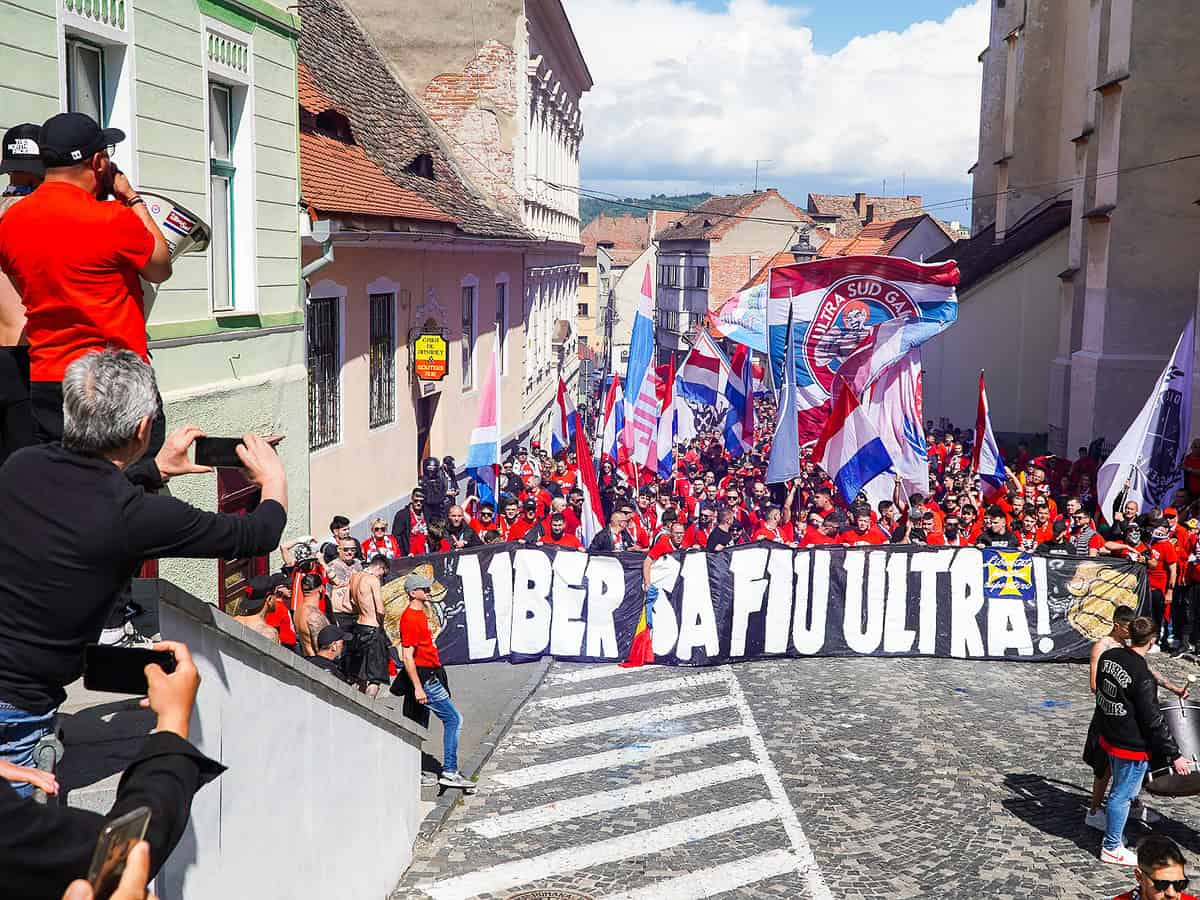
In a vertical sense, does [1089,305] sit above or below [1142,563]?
above

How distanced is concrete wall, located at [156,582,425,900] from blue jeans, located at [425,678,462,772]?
157 centimetres

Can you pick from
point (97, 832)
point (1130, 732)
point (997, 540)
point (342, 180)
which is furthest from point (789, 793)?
point (342, 180)

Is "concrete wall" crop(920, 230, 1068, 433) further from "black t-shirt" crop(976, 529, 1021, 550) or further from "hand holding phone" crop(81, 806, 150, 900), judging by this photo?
"hand holding phone" crop(81, 806, 150, 900)

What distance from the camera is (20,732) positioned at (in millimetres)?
3543

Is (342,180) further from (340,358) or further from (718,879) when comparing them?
(718,879)

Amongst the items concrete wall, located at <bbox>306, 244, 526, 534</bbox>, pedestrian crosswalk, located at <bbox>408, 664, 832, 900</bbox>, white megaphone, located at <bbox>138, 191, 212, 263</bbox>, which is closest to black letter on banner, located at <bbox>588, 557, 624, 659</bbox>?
pedestrian crosswalk, located at <bbox>408, 664, 832, 900</bbox>

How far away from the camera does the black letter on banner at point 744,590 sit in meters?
14.6

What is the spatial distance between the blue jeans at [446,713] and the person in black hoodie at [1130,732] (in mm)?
4935

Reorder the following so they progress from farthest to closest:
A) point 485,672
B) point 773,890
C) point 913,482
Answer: point 913,482
point 485,672
point 773,890

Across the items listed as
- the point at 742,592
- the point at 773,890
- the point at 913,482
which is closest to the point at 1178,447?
the point at 913,482

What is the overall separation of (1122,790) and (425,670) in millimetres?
5243

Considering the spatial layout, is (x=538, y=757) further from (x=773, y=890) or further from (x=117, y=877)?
(x=117, y=877)

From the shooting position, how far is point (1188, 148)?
26031 millimetres

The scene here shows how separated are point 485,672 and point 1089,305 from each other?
732 inches
